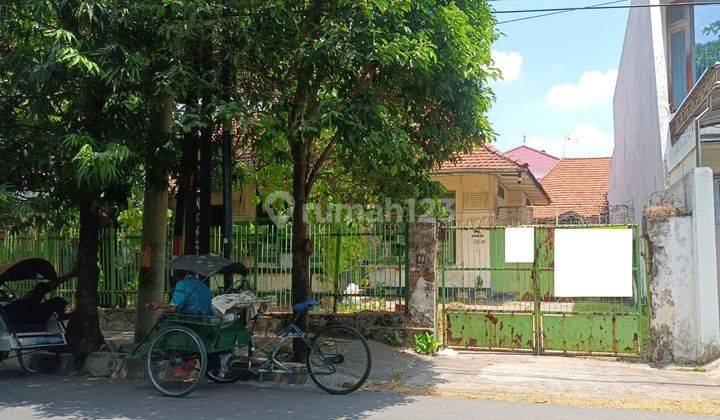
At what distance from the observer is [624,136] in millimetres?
19547

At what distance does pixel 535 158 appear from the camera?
41.1 meters

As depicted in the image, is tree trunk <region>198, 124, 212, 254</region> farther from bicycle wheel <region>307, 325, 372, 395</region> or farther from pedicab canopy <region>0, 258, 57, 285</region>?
bicycle wheel <region>307, 325, 372, 395</region>

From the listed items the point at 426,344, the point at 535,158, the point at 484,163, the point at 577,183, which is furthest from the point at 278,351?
the point at 535,158

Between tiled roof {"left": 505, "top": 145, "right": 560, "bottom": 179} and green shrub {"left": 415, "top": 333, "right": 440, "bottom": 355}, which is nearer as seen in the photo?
green shrub {"left": 415, "top": 333, "right": 440, "bottom": 355}

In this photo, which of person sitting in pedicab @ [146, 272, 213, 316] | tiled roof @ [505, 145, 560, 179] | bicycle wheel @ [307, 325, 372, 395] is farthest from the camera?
tiled roof @ [505, 145, 560, 179]

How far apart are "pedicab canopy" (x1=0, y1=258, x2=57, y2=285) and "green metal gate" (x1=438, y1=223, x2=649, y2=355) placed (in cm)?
609

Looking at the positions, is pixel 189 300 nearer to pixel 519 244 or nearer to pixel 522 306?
pixel 519 244

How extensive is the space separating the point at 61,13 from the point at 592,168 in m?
29.1

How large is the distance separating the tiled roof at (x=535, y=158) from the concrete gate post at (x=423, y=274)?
31.0 metres

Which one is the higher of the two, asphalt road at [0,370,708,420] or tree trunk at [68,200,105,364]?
tree trunk at [68,200,105,364]

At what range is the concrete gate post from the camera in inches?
400

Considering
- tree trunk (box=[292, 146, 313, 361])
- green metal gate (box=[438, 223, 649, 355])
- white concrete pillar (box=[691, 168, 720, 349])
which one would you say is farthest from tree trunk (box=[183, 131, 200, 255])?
white concrete pillar (box=[691, 168, 720, 349])

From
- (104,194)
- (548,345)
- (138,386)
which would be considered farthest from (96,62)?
(548,345)

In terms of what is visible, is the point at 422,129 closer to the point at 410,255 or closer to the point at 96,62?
the point at 410,255
